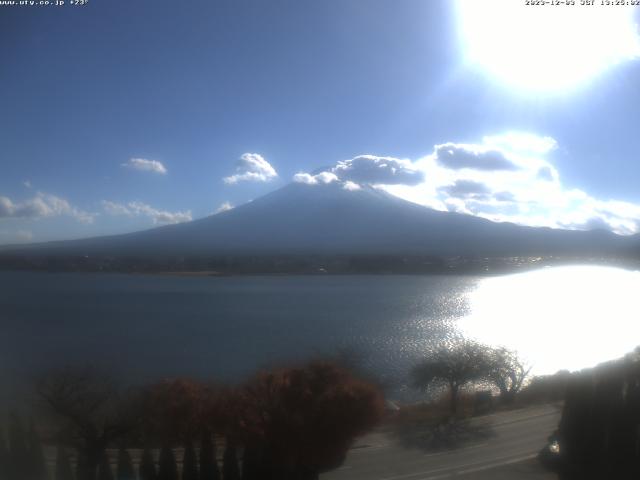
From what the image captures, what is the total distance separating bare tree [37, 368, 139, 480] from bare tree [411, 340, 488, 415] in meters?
2.01

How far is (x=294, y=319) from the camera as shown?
5891 millimetres

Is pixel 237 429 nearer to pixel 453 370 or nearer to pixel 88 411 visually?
pixel 88 411

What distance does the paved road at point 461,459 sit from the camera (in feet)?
9.25

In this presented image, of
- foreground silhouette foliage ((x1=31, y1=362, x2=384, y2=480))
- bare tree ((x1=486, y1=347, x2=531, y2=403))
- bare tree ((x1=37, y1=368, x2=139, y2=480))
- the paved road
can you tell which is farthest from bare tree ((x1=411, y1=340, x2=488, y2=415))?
bare tree ((x1=37, y1=368, x2=139, y2=480))

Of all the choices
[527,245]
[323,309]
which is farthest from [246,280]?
[527,245]

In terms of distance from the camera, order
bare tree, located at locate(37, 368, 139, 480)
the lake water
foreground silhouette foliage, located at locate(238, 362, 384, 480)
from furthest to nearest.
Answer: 1. the lake water
2. bare tree, located at locate(37, 368, 139, 480)
3. foreground silhouette foliage, located at locate(238, 362, 384, 480)

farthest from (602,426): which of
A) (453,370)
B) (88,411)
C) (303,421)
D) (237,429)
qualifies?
(88,411)

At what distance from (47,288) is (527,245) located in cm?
710

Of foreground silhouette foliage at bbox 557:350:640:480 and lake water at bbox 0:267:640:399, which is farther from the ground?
lake water at bbox 0:267:640:399

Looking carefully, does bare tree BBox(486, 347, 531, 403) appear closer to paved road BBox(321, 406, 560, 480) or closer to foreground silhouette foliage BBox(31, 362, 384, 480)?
paved road BBox(321, 406, 560, 480)

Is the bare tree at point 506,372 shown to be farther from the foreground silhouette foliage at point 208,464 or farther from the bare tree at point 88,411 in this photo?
the bare tree at point 88,411

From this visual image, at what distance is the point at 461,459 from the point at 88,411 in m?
2.21

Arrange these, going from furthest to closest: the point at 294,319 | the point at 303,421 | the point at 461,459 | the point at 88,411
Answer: the point at 294,319, the point at 88,411, the point at 461,459, the point at 303,421

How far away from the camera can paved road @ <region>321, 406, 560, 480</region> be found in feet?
9.25
